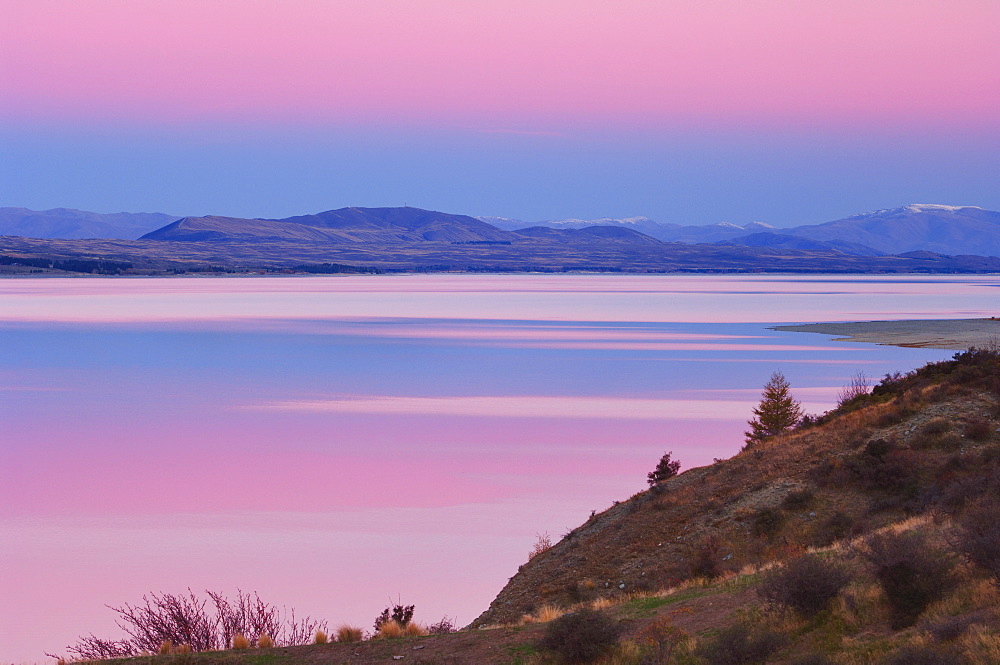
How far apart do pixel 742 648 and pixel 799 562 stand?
1.35 m

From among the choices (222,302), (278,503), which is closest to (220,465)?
(278,503)

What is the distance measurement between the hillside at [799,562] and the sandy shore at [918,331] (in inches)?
1181

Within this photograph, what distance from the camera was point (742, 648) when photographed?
7996 millimetres

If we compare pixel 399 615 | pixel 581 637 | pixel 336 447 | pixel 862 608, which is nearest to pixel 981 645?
pixel 862 608

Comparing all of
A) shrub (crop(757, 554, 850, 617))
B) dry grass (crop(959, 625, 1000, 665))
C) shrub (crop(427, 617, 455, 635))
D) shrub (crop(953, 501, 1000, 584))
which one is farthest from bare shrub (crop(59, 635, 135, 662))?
shrub (crop(953, 501, 1000, 584))

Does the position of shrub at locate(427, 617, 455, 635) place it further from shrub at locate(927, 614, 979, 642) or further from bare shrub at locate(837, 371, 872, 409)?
bare shrub at locate(837, 371, 872, 409)

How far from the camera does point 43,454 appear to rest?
86.6 feet

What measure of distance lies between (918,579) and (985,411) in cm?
968

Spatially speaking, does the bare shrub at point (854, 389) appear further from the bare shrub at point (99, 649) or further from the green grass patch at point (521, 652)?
the bare shrub at point (99, 649)

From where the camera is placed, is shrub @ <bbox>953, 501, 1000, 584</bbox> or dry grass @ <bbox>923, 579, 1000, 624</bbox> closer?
dry grass @ <bbox>923, 579, 1000, 624</bbox>

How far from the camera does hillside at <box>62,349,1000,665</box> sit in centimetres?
823

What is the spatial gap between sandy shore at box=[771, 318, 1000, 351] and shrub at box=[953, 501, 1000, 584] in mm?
38861

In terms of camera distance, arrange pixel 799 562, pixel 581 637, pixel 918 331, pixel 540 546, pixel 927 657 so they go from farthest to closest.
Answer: pixel 918 331
pixel 540 546
pixel 799 562
pixel 581 637
pixel 927 657

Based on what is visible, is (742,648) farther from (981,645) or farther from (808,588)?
(981,645)
